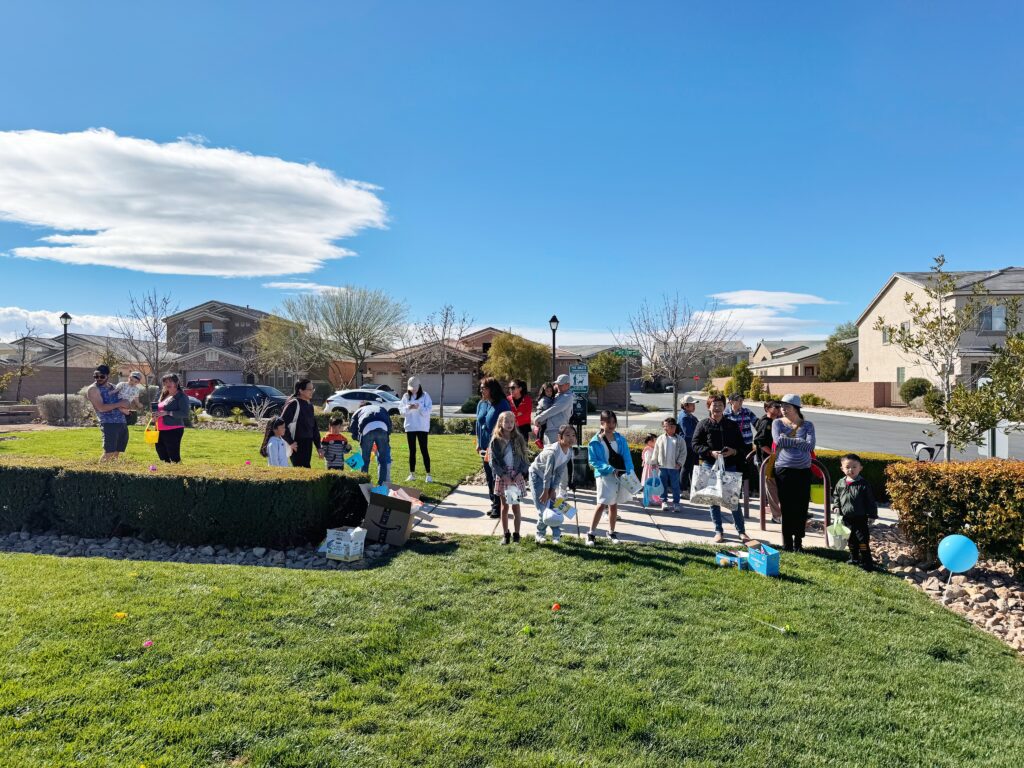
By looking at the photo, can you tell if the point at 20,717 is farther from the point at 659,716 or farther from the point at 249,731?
the point at 659,716

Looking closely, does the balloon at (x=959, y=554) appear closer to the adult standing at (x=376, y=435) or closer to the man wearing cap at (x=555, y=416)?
the man wearing cap at (x=555, y=416)

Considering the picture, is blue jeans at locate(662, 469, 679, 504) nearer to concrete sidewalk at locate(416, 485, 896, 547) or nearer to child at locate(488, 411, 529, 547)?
concrete sidewalk at locate(416, 485, 896, 547)

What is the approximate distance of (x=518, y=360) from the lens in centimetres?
3694

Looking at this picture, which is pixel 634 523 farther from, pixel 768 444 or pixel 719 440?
pixel 768 444

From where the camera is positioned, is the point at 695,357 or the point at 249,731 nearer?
the point at 249,731

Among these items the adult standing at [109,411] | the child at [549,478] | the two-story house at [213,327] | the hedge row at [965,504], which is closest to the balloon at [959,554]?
the hedge row at [965,504]

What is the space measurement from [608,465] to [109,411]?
6.87m

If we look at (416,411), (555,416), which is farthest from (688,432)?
(416,411)

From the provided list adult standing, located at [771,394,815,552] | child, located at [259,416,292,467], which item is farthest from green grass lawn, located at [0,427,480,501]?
adult standing, located at [771,394,815,552]

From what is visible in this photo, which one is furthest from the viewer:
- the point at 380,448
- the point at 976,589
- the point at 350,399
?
the point at 350,399

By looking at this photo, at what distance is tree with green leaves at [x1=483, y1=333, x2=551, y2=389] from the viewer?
121 feet

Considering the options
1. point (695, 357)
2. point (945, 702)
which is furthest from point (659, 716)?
point (695, 357)

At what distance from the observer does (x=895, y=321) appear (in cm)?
4159

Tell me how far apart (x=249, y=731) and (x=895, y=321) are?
47.1 meters
